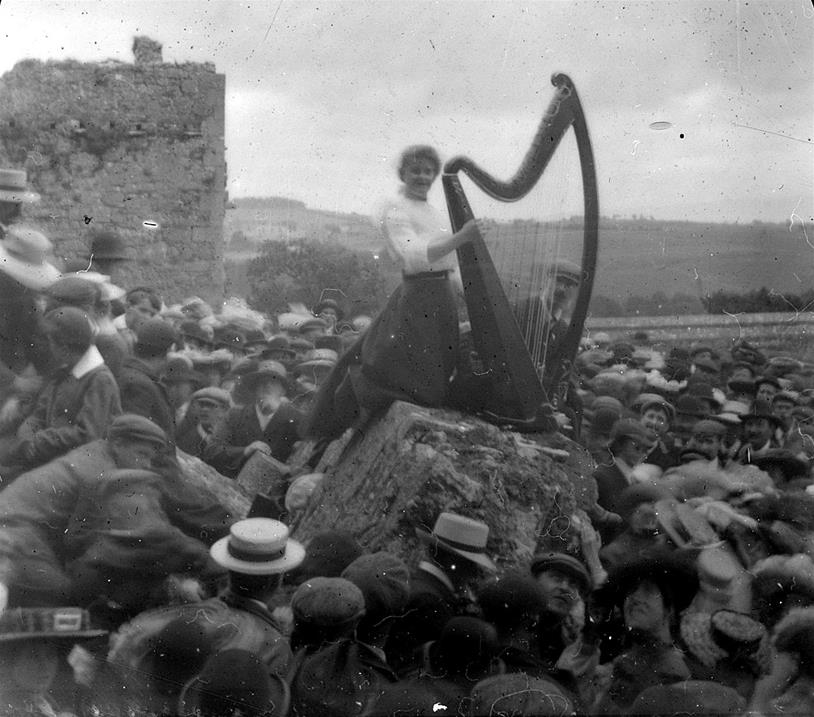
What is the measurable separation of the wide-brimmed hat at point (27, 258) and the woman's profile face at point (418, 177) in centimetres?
124

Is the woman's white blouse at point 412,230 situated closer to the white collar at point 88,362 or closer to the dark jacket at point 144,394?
the dark jacket at point 144,394

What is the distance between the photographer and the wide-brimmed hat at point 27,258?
3.79m

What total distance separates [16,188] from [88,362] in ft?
2.08

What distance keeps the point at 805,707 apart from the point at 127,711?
7.60 feet

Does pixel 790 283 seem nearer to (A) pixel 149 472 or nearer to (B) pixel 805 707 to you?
(B) pixel 805 707

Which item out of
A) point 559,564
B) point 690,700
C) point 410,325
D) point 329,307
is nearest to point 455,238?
point 410,325

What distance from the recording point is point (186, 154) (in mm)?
3807

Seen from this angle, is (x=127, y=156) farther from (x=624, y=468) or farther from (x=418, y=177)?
(x=624, y=468)

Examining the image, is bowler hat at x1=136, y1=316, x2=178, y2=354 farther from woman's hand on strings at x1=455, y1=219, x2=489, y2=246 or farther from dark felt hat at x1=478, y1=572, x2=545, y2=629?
dark felt hat at x1=478, y1=572, x2=545, y2=629

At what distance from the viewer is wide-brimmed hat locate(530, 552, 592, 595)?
3670mm

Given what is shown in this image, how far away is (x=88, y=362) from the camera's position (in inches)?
149

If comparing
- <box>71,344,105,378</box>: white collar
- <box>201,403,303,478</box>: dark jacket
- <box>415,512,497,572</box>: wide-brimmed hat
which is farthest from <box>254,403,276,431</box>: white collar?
<box>415,512,497,572</box>: wide-brimmed hat

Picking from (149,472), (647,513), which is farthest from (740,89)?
(149,472)

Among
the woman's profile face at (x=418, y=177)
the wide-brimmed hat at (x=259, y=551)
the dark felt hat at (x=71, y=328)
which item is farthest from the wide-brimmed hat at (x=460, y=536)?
the dark felt hat at (x=71, y=328)
